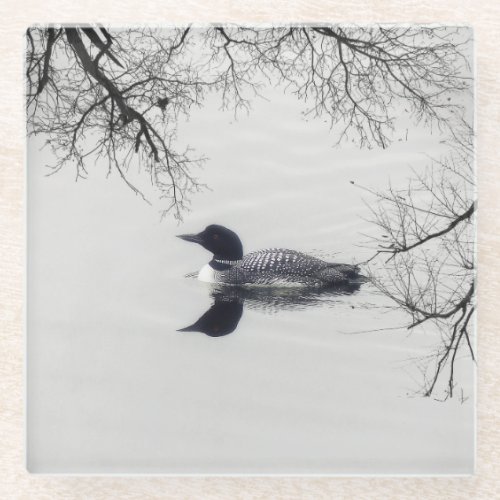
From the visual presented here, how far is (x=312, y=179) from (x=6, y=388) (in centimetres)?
93

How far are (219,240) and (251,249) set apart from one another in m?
0.08

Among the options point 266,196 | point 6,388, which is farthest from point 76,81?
point 6,388

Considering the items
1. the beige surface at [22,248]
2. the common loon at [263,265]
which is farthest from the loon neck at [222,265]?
the beige surface at [22,248]

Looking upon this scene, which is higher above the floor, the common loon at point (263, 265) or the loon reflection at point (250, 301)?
the common loon at point (263, 265)

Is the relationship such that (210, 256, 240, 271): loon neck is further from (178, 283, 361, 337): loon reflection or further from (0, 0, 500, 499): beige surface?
(0, 0, 500, 499): beige surface

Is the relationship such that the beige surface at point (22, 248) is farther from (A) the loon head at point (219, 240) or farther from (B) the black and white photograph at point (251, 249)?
(A) the loon head at point (219, 240)

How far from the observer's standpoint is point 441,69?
130cm

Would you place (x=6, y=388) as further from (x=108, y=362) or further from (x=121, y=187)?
(x=121, y=187)

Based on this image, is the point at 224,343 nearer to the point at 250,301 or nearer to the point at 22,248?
the point at 250,301

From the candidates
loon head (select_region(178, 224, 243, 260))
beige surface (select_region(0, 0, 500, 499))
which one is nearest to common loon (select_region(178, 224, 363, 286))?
loon head (select_region(178, 224, 243, 260))

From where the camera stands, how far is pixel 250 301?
4.25 feet

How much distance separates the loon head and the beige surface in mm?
455

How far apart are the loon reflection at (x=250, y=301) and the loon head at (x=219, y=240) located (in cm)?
8

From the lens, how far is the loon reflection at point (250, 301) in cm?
128
